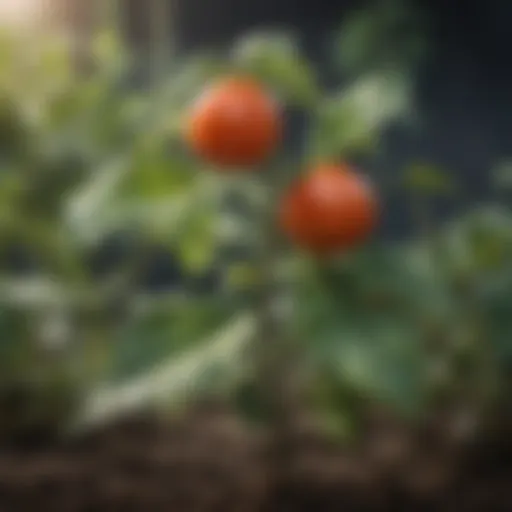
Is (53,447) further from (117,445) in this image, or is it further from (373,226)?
(373,226)

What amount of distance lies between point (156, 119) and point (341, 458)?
0.73 ft

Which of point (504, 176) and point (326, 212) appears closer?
point (326, 212)

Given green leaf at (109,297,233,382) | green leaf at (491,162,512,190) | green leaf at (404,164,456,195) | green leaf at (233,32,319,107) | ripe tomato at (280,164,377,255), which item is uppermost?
green leaf at (233,32,319,107)

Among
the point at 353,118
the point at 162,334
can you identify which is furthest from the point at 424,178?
the point at 162,334

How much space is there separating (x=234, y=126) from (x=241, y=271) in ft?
0.30

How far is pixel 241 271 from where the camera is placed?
58 centimetres

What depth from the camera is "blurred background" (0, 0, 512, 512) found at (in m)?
0.54

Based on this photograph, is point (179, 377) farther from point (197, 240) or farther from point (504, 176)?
point (504, 176)

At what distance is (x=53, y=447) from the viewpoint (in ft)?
2.07

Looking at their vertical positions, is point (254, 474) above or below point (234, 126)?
below

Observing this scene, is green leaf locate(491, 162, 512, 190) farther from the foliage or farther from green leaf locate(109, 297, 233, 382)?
green leaf locate(109, 297, 233, 382)

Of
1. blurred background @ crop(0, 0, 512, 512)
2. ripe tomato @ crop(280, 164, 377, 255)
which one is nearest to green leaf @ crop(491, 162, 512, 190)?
blurred background @ crop(0, 0, 512, 512)

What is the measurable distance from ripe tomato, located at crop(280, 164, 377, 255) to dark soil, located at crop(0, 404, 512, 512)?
132mm

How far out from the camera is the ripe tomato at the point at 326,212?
52 centimetres
